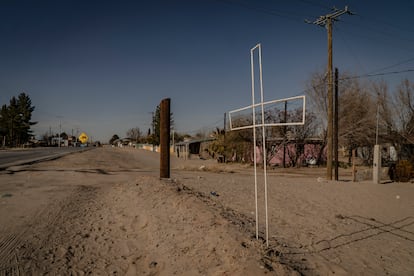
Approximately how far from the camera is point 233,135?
1057 inches

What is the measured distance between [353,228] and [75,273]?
4.96 m

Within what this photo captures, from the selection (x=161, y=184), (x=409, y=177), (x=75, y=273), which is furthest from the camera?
(x=409, y=177)

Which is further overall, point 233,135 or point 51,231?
point 233,135

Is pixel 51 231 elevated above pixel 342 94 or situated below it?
below

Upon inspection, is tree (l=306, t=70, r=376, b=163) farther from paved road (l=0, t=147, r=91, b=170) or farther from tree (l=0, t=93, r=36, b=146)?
tree (l=0, t=93, r=36, b=146)

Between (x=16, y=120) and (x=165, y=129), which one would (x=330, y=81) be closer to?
(x=165, y=129)

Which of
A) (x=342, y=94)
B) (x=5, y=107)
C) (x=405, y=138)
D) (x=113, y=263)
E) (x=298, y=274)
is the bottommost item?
(x=113, y=263)

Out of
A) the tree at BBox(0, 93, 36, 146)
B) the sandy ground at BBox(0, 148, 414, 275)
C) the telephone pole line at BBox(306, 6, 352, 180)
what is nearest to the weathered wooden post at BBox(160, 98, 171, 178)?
the sandy ground at BBox(0, 148, 414, 275)

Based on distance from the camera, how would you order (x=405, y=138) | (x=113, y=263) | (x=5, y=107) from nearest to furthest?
(x=113, y=263)
(x=405, y=138)
(x=5, y=107)

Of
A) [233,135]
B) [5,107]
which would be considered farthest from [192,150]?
[5,107]

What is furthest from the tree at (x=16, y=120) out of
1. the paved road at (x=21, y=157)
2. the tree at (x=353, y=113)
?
the tree at (x=353, y=113)

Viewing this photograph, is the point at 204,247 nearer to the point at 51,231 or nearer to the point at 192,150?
the point at 51,231

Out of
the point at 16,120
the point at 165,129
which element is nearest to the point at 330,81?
the point at 165,129

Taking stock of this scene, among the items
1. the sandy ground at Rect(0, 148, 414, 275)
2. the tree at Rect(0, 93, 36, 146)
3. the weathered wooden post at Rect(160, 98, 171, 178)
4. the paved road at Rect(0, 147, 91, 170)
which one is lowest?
the sandy ground at Rect(0, 148, 414, 275)
